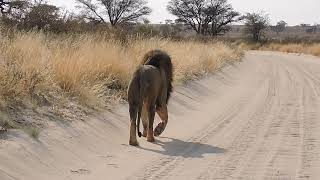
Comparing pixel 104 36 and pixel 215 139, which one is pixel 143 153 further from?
pixel 104 36

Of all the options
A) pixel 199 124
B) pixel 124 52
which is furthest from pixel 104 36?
pixel 199 124

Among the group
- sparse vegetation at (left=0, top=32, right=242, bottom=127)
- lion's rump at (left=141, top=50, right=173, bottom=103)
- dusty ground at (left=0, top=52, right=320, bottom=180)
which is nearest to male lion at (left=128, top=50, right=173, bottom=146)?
lion's rump at (left=141, top=50, right=173, bottom=103)

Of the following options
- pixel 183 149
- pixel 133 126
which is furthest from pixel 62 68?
pixel 183 149

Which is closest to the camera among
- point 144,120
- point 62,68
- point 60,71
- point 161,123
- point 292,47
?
point 144,120

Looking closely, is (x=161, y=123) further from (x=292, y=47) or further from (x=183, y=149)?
(x=292, y=47)

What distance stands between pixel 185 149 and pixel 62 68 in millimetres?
3210

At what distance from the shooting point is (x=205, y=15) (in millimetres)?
68312

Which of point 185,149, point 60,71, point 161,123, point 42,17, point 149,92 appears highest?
point 42,17

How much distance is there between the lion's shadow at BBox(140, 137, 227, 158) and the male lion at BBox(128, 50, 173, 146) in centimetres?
31

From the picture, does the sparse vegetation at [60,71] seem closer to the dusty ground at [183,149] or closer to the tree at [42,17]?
the dusty ground at [183,149]

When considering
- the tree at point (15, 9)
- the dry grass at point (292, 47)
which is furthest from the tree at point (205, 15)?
the tree at point (15, 9)

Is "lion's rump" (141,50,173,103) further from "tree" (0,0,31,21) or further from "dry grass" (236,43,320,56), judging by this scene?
"dry grass" (236,43,320,56)

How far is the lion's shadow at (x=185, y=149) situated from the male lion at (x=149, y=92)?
0.31m

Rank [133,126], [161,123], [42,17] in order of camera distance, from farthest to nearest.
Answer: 1. [42,17]
2. [161,123]
3. [133,126]
